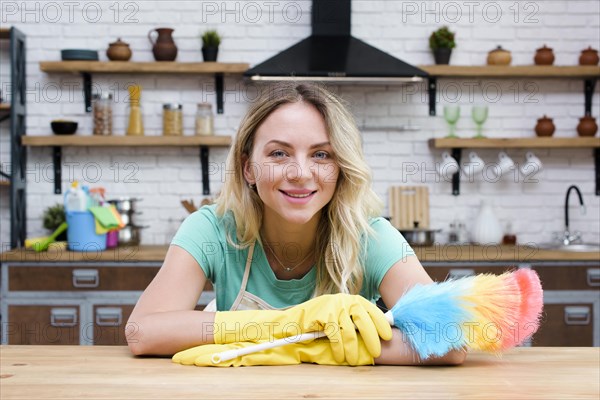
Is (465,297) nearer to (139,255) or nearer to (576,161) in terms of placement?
(139,255)

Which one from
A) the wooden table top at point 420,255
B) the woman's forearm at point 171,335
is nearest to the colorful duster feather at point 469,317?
the woman's forearm at point 171,335

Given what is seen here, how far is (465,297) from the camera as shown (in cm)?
137

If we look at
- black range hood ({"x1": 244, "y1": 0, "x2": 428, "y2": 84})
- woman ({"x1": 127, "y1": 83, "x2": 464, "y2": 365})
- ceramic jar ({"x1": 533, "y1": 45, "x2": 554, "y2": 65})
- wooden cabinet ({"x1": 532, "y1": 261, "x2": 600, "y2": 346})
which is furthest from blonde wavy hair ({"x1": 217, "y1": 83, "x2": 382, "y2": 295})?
ceramic jar ({"x1": 533, "y1": 45, "x2": 554, "y2": 65})

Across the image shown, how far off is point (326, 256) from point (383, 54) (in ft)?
7.65

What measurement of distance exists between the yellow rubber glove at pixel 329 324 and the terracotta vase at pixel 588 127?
3.23 meters

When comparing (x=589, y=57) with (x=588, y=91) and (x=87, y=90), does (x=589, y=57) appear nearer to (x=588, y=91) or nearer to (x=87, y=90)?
(x=588, y=91)

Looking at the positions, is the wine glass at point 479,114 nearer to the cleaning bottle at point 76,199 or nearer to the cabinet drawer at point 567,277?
the cabinet drawer at point 567,277

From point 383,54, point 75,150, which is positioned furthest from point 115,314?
point 383,54

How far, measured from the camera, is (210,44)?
4137mm

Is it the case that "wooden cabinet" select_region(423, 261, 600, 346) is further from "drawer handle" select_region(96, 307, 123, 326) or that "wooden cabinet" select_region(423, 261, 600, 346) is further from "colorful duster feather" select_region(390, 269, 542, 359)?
"colorful duster feather" select_region(390, 269, 542, 359)

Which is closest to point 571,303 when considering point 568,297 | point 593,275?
point 568,297

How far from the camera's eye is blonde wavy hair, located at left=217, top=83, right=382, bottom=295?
69.9 inches

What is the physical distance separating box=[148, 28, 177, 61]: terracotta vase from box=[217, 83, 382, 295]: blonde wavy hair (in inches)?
93.2

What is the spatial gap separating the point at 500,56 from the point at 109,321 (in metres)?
2.52
